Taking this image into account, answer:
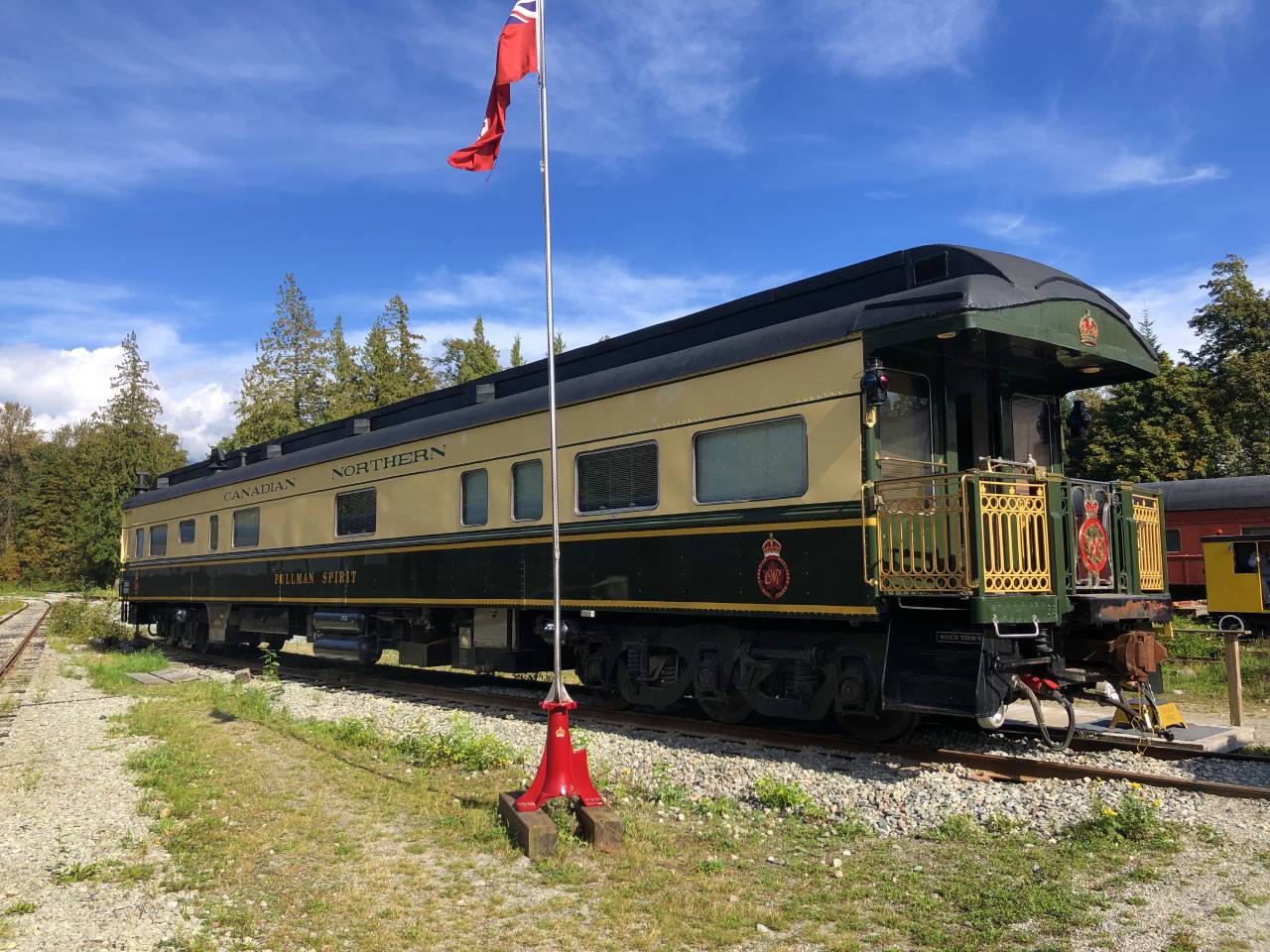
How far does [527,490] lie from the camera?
1126 centimetres

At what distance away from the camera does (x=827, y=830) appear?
6.07 meters

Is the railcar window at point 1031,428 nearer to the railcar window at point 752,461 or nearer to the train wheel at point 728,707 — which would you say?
the railcar window at point 752,461

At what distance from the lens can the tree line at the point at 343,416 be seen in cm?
3325

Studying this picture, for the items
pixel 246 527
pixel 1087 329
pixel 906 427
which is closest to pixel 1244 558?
pixel 1087 329

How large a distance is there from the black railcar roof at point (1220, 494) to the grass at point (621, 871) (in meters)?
17.1

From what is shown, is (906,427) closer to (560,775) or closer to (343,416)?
(560,775)

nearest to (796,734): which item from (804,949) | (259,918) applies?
(804,949)

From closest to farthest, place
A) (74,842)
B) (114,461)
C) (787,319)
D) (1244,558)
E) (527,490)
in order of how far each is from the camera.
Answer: (74,842), (787,319), (527,490), (1244,558), (114,461)

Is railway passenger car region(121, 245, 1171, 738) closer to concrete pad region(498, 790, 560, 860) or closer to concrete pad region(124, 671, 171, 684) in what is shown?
concrete pad region(498, 790, 560, 860)

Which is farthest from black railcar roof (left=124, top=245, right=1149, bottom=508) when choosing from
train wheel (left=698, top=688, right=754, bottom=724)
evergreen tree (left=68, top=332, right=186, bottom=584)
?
evergreen tree (left=68, top=332, right=186, bottom=584)

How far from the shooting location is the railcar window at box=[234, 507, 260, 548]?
17594 mm

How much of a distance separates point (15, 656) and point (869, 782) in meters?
19.1

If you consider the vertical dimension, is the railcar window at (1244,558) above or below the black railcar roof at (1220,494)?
below

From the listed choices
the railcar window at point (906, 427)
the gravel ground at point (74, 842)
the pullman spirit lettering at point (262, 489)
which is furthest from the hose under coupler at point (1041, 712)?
the pullman spirit lettering at point (262, 489)
